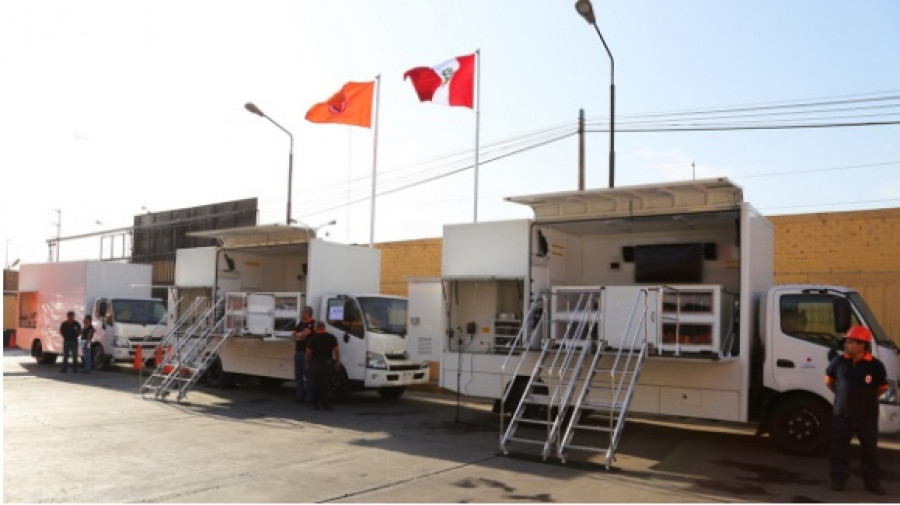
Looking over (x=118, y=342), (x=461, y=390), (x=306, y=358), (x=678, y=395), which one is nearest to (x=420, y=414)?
(x=461, y=390)

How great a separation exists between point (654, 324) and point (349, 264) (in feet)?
23.7

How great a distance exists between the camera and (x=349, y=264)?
49.7ft

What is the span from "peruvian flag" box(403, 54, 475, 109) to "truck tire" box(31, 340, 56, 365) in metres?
14.1

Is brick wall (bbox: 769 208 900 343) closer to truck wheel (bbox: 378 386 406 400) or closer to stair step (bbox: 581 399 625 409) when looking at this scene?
stair step (bbox: 581 399 625 409)

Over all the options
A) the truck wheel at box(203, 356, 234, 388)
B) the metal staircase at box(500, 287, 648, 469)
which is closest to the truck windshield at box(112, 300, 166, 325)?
the truck wheel at box(203, 356, 234, 388)

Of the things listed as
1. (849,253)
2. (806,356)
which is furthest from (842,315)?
(849,253)

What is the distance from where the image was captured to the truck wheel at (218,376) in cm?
1617

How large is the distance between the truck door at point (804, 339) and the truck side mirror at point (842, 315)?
13 millimetres

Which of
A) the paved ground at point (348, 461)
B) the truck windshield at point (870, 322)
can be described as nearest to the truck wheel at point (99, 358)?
the paved ground at point (348, 461)

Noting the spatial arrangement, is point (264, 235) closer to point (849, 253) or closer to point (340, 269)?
point (340, 269)

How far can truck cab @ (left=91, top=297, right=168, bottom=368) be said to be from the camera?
773 inches

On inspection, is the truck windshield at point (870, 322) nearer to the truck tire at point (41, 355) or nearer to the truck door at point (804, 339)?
the truck door at point (804, 339)

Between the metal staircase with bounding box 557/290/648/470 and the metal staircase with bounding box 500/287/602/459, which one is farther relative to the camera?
the metal staircase with bounding box 500/287/602/459

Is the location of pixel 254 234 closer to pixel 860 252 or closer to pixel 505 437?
pixel 505 437
